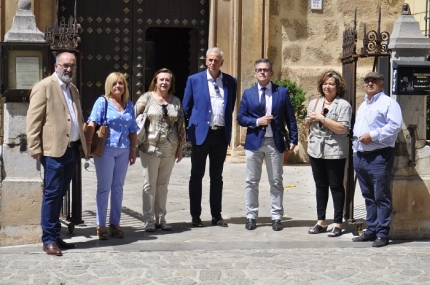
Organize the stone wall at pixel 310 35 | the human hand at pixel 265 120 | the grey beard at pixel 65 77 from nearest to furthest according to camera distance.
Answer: the grey beard at pixel 65 77
the human hand at pixel 265 120
the stone wall at pixel 310 35

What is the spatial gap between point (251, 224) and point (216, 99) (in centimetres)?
140

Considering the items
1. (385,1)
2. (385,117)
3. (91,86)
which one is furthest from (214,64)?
(385,1)

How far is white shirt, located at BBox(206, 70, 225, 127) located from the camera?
30.9ft

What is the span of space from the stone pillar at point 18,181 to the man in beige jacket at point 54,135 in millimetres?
309

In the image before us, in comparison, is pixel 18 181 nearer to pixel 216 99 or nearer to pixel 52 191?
pixel 52 191

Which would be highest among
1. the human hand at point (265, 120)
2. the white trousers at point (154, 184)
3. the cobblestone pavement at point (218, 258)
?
the human hand at point (265, 120)

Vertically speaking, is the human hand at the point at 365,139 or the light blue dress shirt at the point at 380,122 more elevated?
the light blue dress shirt at the point at 380,122

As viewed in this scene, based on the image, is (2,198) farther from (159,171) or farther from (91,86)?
(91,86)

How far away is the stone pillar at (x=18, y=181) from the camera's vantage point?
8.16 metres

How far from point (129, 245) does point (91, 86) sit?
24.4 feet

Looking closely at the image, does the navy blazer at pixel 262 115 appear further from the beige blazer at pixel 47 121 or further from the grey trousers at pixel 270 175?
the beige blazer at pixel 47 121

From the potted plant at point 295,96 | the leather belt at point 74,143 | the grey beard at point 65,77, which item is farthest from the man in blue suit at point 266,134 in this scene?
the potted plant at point 295,96

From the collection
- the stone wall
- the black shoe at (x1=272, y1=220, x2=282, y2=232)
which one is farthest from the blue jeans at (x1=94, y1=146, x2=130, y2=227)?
the stone wall

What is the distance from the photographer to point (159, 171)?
9180 mm
